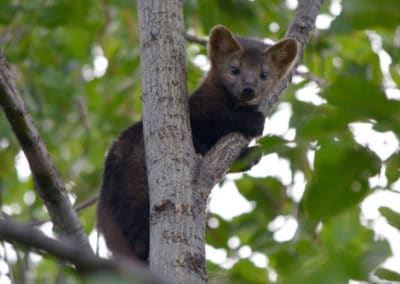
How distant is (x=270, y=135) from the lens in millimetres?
2629

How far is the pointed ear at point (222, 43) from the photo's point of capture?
24.7ft

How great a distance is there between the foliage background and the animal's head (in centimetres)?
25

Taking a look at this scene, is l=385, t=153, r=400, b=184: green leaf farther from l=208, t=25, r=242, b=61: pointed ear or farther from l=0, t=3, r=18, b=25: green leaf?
l=0, t=3, r=18, b=25: green leaf

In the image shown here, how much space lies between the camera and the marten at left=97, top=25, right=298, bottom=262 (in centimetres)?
580

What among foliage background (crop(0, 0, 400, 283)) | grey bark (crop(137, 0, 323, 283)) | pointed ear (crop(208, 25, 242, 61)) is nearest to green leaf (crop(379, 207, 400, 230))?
foliage background (crop(0, 0, 400, 283))

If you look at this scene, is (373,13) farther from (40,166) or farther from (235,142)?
(235,142)

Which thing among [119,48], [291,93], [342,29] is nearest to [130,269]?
[342,29]

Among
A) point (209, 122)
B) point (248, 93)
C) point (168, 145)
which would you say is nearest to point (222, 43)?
point (248, 93)

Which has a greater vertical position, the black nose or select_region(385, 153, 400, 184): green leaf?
select_region(385, 153, 400, 184): green leaf

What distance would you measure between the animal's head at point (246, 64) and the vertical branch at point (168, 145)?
2709 millimetres

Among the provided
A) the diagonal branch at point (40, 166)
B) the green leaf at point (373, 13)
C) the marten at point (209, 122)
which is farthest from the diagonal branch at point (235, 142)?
the green leaf at point (373, 13)

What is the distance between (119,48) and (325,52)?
3.35 metres

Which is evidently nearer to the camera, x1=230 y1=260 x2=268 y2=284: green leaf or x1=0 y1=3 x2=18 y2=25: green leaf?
x1=230 y1=260 x2=268 y2=284: green leaf

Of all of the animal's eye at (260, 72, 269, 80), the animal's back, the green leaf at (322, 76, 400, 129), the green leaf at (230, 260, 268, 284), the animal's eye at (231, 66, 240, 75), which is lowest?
the green leaf at (230, 260, 268, 284)
